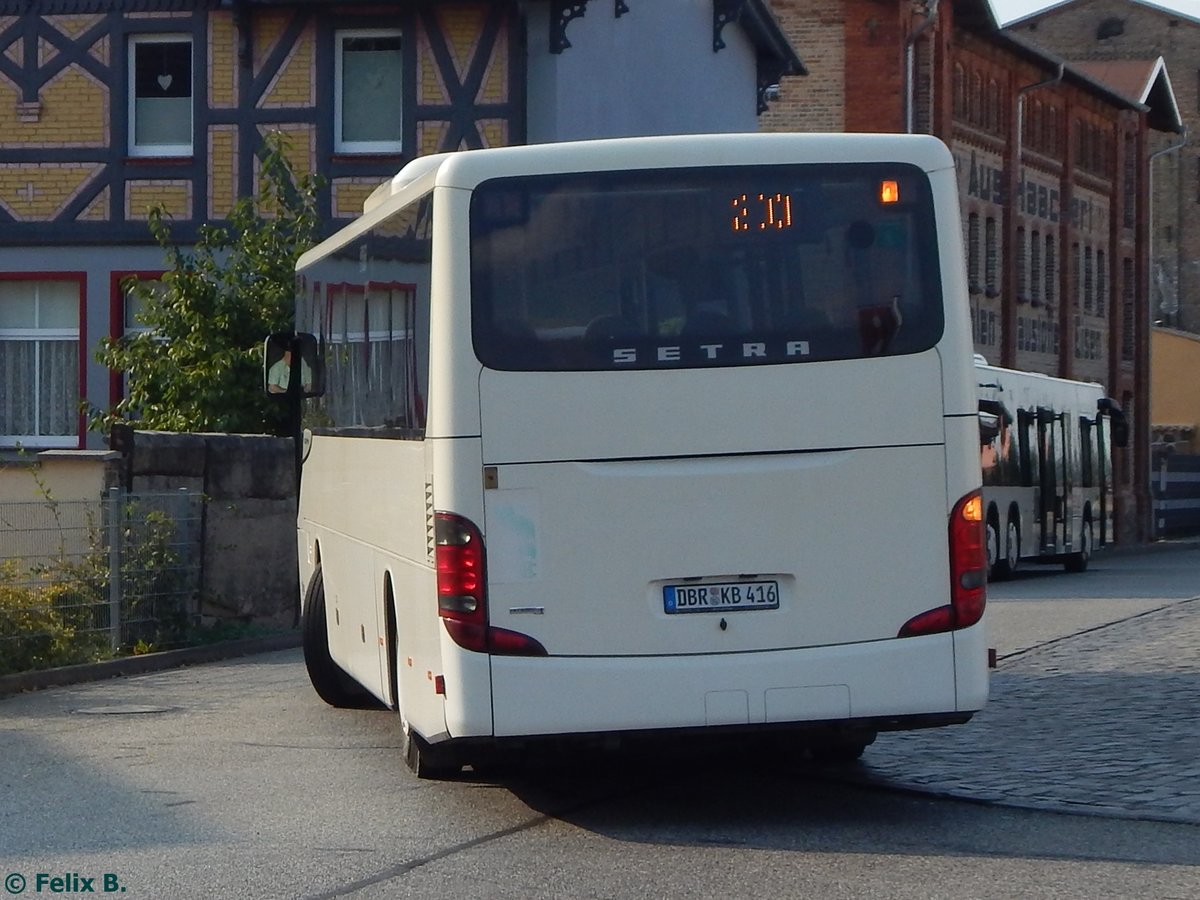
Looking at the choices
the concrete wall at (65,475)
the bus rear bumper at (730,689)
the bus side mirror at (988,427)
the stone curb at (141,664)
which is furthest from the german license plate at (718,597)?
the bus side mirror at (988,427)

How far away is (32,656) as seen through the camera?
579 inches

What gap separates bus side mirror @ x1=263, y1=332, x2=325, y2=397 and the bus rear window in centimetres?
420

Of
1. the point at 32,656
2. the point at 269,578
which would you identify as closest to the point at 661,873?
the point at 32,656

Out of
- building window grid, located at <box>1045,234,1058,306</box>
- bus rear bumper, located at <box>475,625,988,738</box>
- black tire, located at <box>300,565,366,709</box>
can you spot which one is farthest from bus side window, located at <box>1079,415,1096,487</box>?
bus rear bumper, located at <box>475,625,988,738</box>

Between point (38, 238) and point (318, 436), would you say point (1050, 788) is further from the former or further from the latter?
point (38, 238)

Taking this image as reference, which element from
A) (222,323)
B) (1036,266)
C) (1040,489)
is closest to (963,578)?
(222,323)

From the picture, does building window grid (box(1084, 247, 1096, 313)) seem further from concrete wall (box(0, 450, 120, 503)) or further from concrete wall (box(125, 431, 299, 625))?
concrete wall (box(0, 450, 120, 503))

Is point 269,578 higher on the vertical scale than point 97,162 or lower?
lower

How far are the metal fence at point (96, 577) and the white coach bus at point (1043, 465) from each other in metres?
12.5

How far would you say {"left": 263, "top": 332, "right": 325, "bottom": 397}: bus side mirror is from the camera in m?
12.6

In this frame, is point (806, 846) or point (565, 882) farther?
point (806, 846)

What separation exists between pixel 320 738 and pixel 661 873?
4.34 metres

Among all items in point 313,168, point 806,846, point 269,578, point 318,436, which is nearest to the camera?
point 806,846

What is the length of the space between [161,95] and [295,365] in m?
16.6
